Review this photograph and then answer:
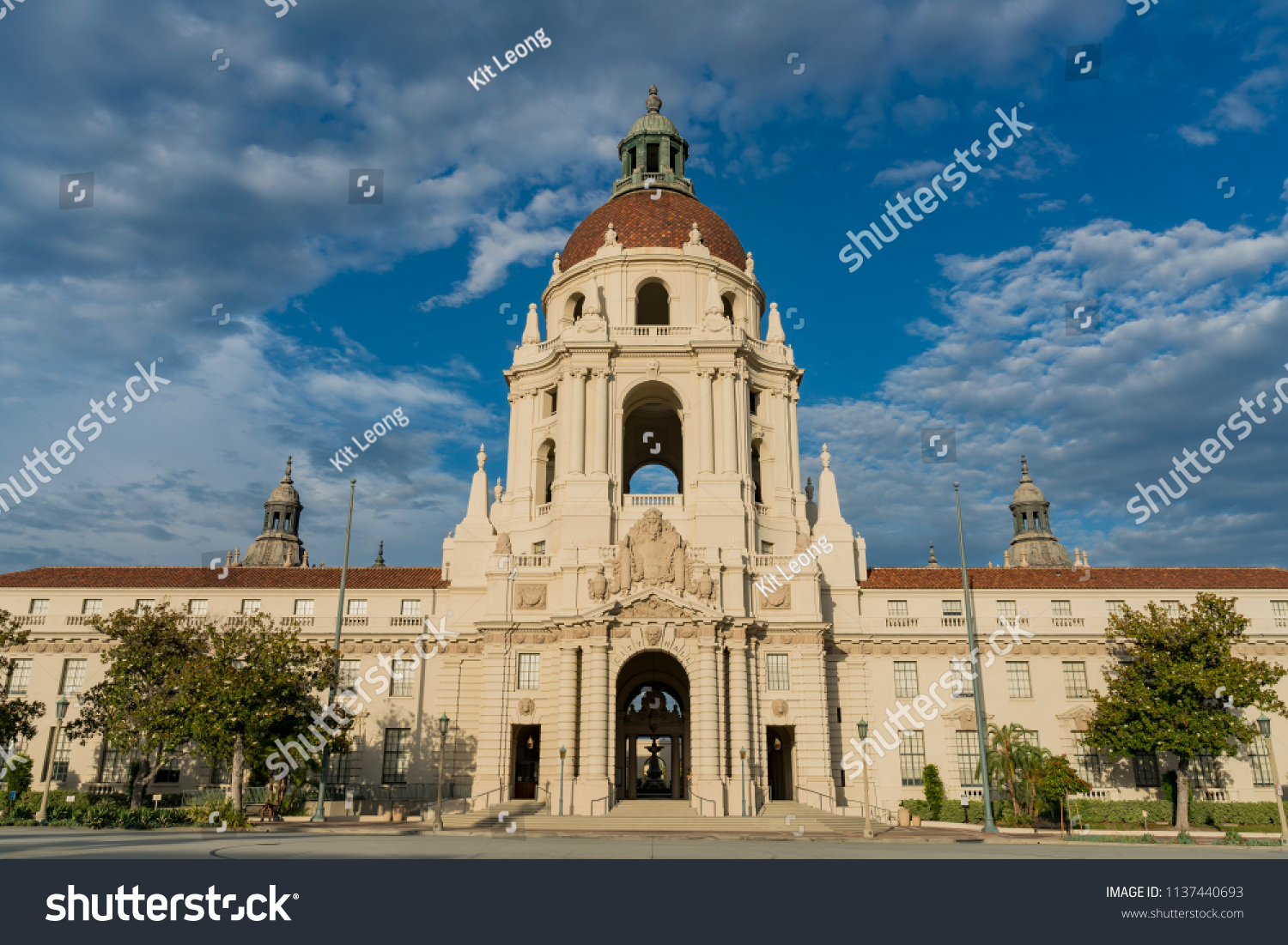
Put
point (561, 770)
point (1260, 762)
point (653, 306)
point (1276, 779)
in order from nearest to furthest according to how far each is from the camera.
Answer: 1. point (1276, 779)
2. point (561, 770)
3. point (1260, 762)
4. point (653, 306)

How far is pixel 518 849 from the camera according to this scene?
26562mm

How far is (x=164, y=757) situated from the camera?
4256cm

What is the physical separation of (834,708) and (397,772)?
26.8m

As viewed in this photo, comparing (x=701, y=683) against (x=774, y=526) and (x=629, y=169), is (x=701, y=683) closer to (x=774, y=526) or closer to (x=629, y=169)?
(x=774, y=526)

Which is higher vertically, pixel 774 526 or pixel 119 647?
pixel 774 526

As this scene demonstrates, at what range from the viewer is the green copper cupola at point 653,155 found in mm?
67875

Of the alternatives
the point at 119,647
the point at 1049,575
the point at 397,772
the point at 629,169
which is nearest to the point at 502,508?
the point at 397,772

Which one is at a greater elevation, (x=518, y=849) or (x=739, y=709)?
(x=739, y=709)

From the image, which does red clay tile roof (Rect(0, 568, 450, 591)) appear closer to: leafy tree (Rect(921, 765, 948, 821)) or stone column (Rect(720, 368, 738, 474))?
stone column (Rect(720, 368, 738, 474))

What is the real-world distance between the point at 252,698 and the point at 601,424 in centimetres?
2562

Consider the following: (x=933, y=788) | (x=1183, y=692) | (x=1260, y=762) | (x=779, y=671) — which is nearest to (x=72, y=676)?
(x=779, y=671)

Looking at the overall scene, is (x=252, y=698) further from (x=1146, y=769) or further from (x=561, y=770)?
(x=1146, y=769)

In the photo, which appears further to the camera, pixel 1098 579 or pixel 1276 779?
pixel 1098 579

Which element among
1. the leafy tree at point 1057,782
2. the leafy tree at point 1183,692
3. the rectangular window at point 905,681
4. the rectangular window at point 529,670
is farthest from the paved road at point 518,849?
the rectangular window at point 905,681
